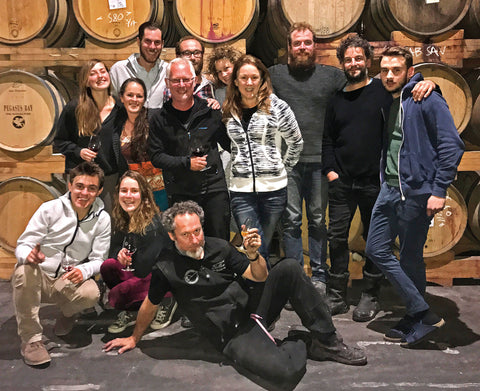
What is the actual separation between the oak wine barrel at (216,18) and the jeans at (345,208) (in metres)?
1.58

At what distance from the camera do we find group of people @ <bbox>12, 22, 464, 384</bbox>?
326 cm

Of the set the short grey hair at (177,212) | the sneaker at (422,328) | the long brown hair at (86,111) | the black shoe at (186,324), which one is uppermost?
the long brown hair at (86,111)

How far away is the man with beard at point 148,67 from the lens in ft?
13.4

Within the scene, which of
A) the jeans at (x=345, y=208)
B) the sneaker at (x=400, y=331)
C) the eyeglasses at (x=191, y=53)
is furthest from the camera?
the eyeglasses at (x=191, y=53)

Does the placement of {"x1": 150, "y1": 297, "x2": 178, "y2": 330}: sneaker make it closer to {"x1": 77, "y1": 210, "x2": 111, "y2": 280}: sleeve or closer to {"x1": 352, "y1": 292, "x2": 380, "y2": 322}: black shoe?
{"x1": 77, "y1": 210, "x2": 111, "y2": 280}: sleeve

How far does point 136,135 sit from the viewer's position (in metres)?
3.75

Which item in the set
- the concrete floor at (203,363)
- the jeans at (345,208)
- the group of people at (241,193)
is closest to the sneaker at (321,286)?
the group of people at (241,193)

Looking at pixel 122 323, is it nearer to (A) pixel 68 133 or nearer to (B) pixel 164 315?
(B) pixel 164 315

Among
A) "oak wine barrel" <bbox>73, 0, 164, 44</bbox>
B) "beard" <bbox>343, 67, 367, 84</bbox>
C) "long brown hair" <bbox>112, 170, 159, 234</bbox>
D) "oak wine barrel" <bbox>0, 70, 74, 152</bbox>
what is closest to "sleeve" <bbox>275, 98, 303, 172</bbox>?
"beard" <bbox>343, 67, 367, 84</bbox>

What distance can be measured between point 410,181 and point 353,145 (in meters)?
0.53

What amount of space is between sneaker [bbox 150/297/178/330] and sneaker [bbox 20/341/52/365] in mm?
780

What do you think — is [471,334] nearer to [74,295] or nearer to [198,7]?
[74,295]

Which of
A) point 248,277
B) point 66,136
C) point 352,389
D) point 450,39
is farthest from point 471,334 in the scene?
point 66,136

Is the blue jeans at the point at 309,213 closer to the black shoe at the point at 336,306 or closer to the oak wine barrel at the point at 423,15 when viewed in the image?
the black shoe at the point at 336,306
